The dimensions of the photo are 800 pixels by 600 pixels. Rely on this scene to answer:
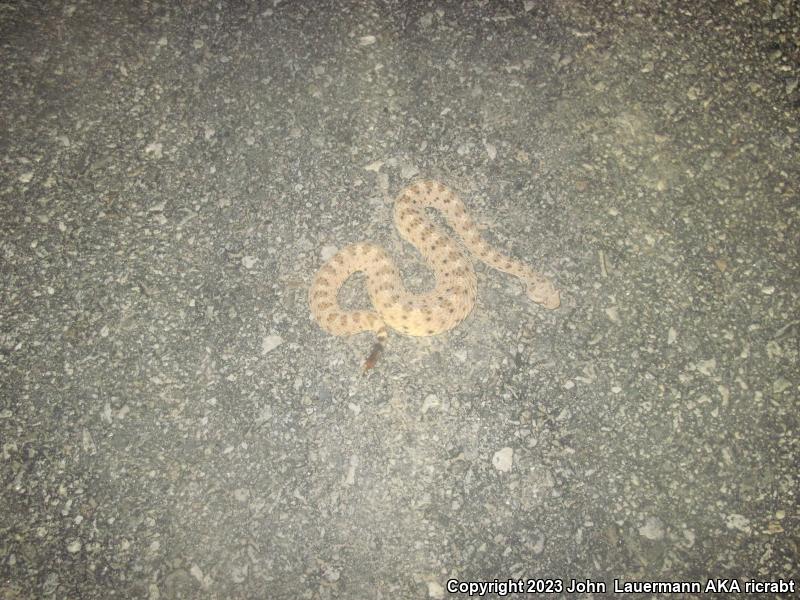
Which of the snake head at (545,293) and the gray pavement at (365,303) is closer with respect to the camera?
the gray pavement at (365,303)

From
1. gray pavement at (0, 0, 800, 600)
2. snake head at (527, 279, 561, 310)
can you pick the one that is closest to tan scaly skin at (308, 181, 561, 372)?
snake head at (527, 279, 561, 310)

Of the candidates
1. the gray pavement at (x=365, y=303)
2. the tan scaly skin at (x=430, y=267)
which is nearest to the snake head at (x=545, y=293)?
the tan scaly skin at (x=430, y=267)

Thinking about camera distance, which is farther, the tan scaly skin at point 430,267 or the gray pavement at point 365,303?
the tan scaly skin at point 430,267

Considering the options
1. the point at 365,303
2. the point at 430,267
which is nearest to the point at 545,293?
the point at 430,267

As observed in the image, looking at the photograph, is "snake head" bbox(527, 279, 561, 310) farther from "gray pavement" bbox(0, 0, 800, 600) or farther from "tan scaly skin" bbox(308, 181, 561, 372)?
"gray pavement" bbox(0, 0, 800, 600)

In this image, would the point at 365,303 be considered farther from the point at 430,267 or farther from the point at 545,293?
the point at 545,293

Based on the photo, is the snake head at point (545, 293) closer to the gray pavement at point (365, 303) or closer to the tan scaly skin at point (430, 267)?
the tan scaly skin at point (430, 267)
